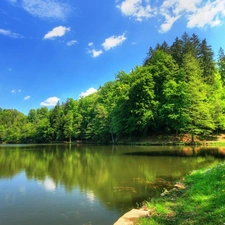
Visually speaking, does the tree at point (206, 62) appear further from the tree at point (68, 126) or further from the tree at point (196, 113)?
the tree at point (68, 126)

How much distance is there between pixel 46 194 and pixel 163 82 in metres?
43.7

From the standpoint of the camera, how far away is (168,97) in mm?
45562

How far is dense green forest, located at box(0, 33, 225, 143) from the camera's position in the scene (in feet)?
145

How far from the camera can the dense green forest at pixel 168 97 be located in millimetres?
44281

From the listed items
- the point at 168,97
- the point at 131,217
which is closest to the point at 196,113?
the point at 168,97

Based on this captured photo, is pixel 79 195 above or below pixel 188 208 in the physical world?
below

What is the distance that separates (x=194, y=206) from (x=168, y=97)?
38948mm

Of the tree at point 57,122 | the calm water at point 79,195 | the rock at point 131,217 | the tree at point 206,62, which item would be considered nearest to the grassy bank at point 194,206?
the rock at point 131,217

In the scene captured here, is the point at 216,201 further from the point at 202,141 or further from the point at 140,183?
the point at 202,141

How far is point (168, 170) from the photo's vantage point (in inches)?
694

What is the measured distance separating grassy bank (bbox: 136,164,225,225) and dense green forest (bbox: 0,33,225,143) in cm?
3389

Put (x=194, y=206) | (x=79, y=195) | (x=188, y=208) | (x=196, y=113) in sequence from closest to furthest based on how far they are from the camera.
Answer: (x=188, y=208) < (x=194, y=206) < (x=79, y=195) < (x=196, y=113)

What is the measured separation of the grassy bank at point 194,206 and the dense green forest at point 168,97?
1334 inches

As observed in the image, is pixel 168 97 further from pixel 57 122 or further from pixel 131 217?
pixel 57 122
